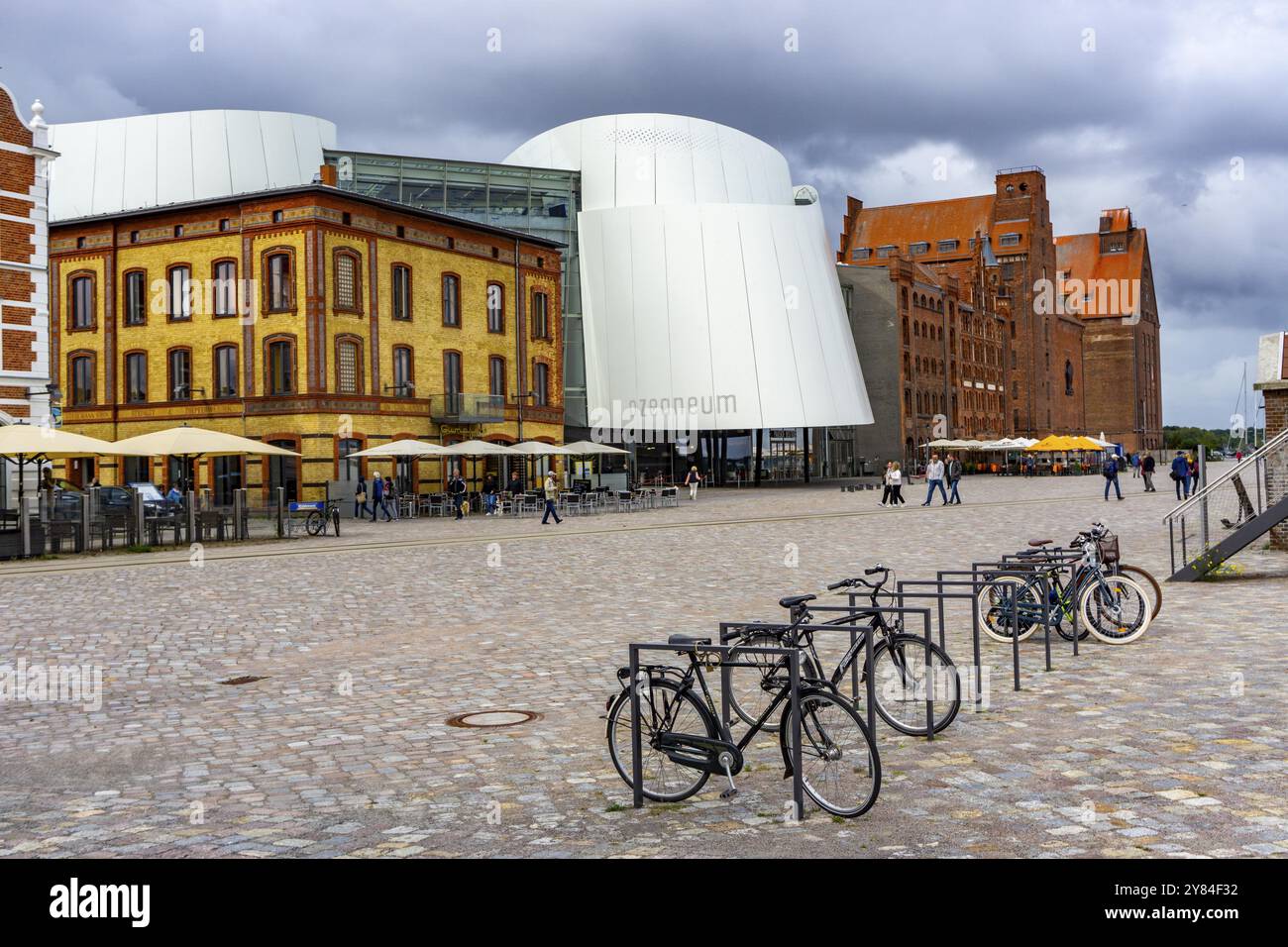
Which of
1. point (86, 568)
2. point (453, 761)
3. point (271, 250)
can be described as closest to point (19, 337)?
point (271, 250)

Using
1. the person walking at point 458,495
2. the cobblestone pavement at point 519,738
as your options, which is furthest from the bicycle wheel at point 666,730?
the person walking at point 458,495

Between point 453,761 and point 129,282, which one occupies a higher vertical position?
point 129,282

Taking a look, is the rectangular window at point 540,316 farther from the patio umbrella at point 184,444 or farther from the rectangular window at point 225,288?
the patio umbrella at point 184,444

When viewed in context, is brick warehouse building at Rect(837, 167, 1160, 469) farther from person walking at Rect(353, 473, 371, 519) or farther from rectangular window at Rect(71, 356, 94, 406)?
rectangular window at Rect(71, 356, 94, 406)

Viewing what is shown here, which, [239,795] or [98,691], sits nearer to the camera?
[239,795]

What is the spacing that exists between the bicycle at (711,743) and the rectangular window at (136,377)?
4261 cm

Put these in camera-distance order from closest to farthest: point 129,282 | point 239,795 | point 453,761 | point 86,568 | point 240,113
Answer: point 239,795
point 453,761
point 86,568
point 129,282
point 240,113

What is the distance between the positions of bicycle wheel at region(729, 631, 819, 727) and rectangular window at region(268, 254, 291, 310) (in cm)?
3594

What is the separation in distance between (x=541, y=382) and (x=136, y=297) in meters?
16.1

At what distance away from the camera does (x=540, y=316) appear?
167ft

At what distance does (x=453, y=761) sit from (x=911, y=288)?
88.0m

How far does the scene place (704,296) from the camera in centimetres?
5869
